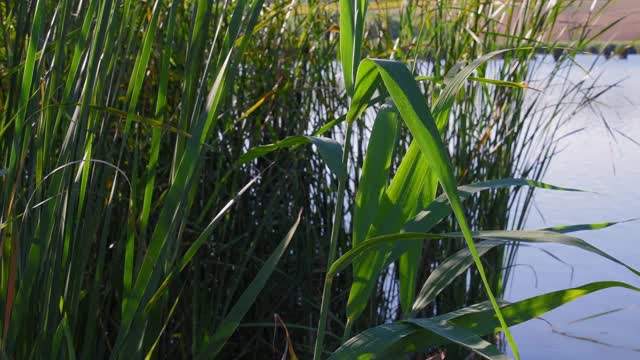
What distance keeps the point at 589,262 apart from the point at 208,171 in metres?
1.99

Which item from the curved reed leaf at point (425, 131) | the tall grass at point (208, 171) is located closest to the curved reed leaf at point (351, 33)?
the tall grass at point (208, 171)

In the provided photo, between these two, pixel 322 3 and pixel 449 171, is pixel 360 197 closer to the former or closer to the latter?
pixel 449 171

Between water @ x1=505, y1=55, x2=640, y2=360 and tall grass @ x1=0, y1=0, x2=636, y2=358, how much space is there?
1.35ft

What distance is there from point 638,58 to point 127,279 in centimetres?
1339

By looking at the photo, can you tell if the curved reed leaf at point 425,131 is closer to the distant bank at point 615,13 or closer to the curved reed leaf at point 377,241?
the curved reed leaf at point 377,241

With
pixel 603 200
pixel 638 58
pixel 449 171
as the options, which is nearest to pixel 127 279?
pixel 449 171

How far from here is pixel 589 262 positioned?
10.2ft

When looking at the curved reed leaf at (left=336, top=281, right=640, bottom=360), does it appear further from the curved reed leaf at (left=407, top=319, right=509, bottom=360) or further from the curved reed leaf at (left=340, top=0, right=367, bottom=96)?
the curved reed leaf at (left=340, top=0, right=367, bottom=96)

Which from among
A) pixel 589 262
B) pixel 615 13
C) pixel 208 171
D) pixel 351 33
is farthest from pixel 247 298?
pixel 589 262

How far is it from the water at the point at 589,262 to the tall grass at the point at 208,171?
16.2 inches

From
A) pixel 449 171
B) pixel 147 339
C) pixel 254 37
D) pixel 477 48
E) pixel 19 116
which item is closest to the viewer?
pixel 449 171

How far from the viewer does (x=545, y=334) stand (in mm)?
2516

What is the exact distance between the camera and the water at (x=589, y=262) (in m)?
2.41

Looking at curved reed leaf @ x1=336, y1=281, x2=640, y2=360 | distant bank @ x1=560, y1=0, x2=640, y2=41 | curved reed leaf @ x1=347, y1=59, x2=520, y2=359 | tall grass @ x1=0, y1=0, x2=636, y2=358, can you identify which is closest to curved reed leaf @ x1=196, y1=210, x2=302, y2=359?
tall grass @ x1=0, y1=0, x2=636, y2=358
